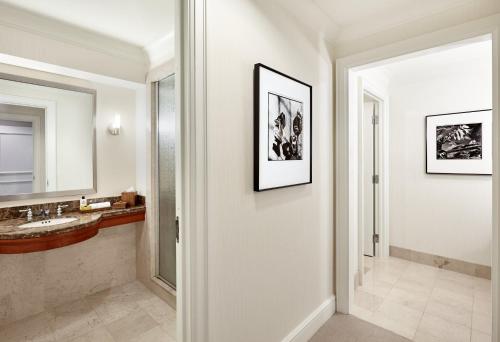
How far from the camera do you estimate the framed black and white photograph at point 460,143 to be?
293 centimetres

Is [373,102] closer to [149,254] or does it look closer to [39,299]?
[149,254]

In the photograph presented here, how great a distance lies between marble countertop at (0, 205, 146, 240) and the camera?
74.0 inches

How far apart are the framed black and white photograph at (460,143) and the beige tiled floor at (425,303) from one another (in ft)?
3.96

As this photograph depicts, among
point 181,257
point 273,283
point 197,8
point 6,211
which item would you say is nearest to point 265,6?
point 197,8

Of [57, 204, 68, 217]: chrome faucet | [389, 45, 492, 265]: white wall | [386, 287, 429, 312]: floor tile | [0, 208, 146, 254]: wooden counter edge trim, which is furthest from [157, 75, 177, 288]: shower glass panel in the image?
[389, 45, 492, 265]: white wall

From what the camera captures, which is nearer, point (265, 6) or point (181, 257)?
point (181, 257)

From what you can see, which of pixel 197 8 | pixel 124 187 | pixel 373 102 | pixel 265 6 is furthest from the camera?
pixel 373 102

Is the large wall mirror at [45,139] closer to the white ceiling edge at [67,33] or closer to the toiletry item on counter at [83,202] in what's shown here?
the toiletry item on counter at [83,202]

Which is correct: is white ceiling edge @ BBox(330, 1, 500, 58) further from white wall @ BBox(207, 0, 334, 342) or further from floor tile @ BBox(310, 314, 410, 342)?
floor tile @ BBox(310, 314, 410, 342)

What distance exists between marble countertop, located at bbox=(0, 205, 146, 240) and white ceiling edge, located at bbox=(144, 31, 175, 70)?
1.47 m

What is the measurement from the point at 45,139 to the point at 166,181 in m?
1.12

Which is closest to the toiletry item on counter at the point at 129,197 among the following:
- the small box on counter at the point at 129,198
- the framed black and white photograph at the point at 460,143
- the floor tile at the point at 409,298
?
the small box on counter at the point at 129,198

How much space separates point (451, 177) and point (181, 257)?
329 cm

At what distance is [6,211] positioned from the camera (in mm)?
2213
